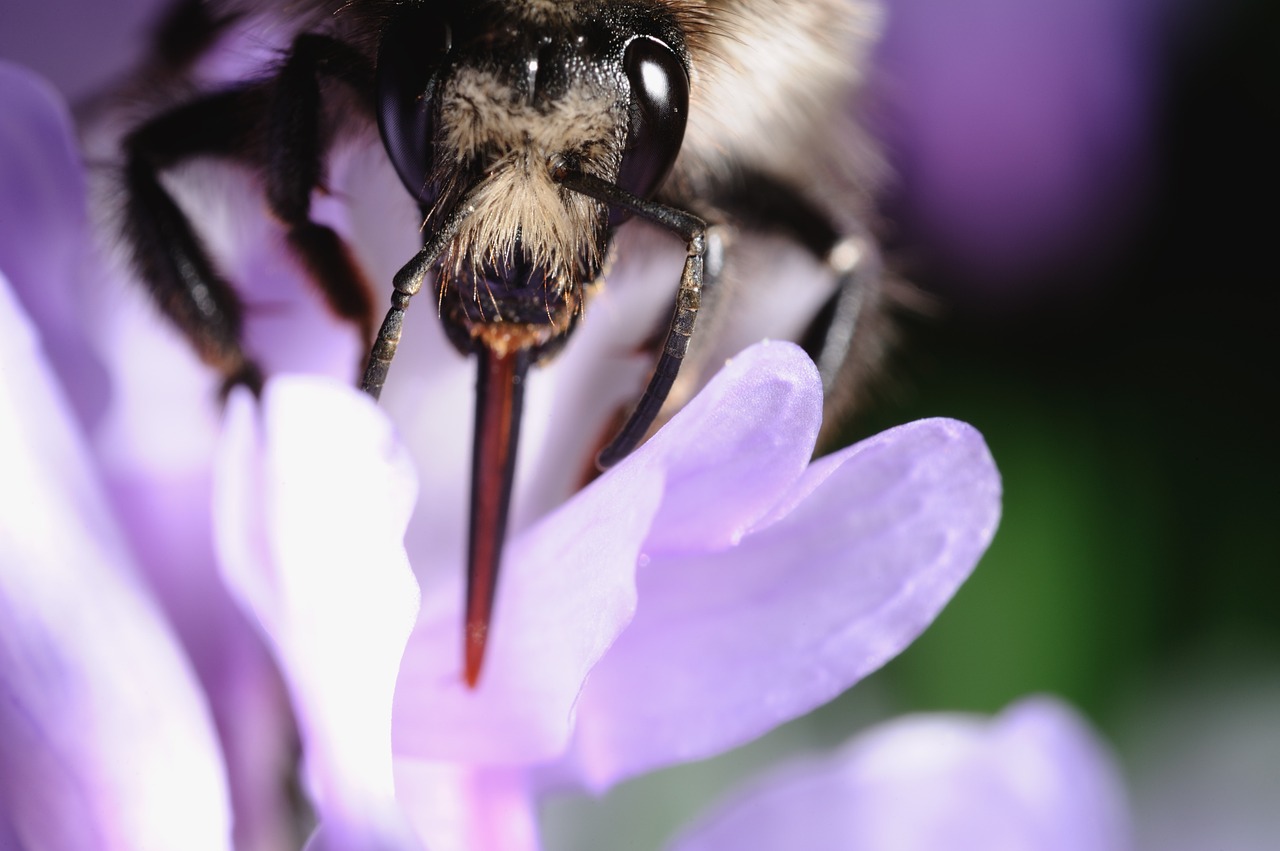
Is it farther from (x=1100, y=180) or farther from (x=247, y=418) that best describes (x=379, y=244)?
(x=1100, y=180)

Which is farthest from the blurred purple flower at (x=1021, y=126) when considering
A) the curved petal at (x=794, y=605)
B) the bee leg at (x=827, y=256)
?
the curved petal at (x=794, y=605)

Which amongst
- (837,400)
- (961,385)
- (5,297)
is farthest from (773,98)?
(961,385)

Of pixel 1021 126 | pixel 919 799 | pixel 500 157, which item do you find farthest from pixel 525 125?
pixel 1021 126

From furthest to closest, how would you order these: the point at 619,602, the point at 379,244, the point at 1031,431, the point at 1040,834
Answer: the point at 1031,431
the point at 1040,834
the point at 379,244
the point at 619,602

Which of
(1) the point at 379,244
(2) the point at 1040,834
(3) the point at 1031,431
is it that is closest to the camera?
(1) the point at 379,244

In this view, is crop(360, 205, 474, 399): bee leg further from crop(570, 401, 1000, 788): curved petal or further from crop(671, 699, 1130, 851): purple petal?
crop(671, 699, 1130, 851): purple petal

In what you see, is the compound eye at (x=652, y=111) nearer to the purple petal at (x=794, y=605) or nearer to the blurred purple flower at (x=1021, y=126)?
the purple petal at (x=794, y=605)

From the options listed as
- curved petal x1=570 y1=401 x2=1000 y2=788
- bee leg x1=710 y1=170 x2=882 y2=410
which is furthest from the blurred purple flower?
curved petal x1=570 y1=401 x2=1000 y2=788
